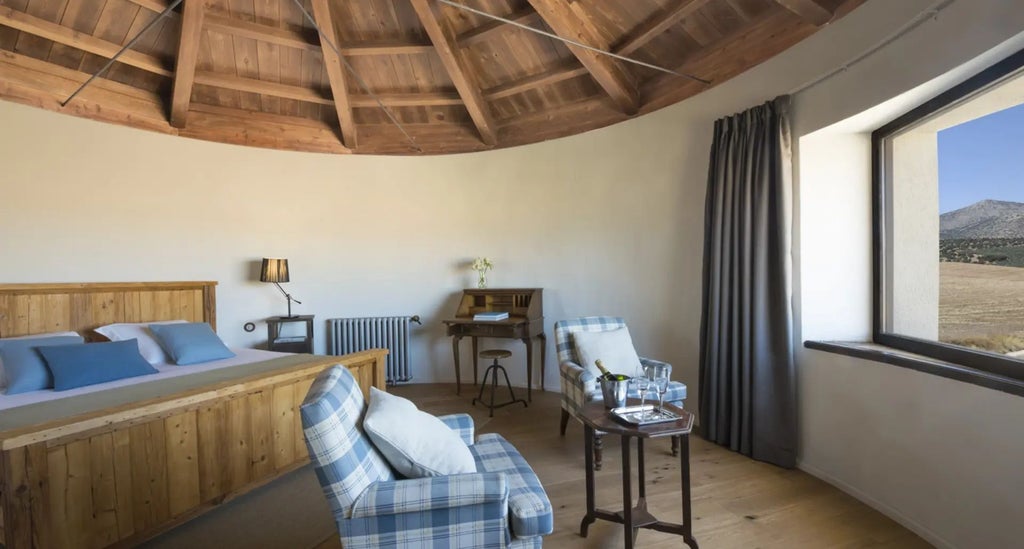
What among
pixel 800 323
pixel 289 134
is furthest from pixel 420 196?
pixel 800 323

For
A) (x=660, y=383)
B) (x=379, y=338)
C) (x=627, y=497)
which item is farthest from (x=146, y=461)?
(x=379, y=338)

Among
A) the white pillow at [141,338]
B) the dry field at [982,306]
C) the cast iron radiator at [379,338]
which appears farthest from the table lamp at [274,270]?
the dry field at [982,306]

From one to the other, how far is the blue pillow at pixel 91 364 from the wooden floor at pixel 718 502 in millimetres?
1755

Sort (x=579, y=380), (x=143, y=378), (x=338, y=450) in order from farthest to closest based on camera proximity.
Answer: (x=579, y=380) < (x=143, y=378) < (x=338, y=450)

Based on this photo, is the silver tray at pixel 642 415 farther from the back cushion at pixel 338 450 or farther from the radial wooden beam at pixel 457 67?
the radial wooden beam at pixel 457 67

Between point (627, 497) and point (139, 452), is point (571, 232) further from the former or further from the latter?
point (139, 452)

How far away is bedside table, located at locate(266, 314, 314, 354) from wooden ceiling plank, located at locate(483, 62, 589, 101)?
2.93 meters

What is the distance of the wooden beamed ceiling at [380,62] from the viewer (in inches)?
130

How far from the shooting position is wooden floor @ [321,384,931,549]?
208cm

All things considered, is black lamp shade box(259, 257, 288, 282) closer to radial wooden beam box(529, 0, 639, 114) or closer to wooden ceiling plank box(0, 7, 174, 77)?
wooden ceiling plank box(0, 7, 174, 77)

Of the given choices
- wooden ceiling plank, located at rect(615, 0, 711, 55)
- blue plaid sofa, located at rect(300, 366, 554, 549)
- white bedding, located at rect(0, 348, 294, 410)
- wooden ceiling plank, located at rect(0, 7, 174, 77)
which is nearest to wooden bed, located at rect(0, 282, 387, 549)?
white bedding, located at rect(0, 348, 294, 410)

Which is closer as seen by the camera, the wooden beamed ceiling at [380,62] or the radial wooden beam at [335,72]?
the wooden beamed ceiling at [380,62]

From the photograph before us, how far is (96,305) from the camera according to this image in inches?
140

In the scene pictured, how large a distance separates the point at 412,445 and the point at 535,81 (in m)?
3.62
